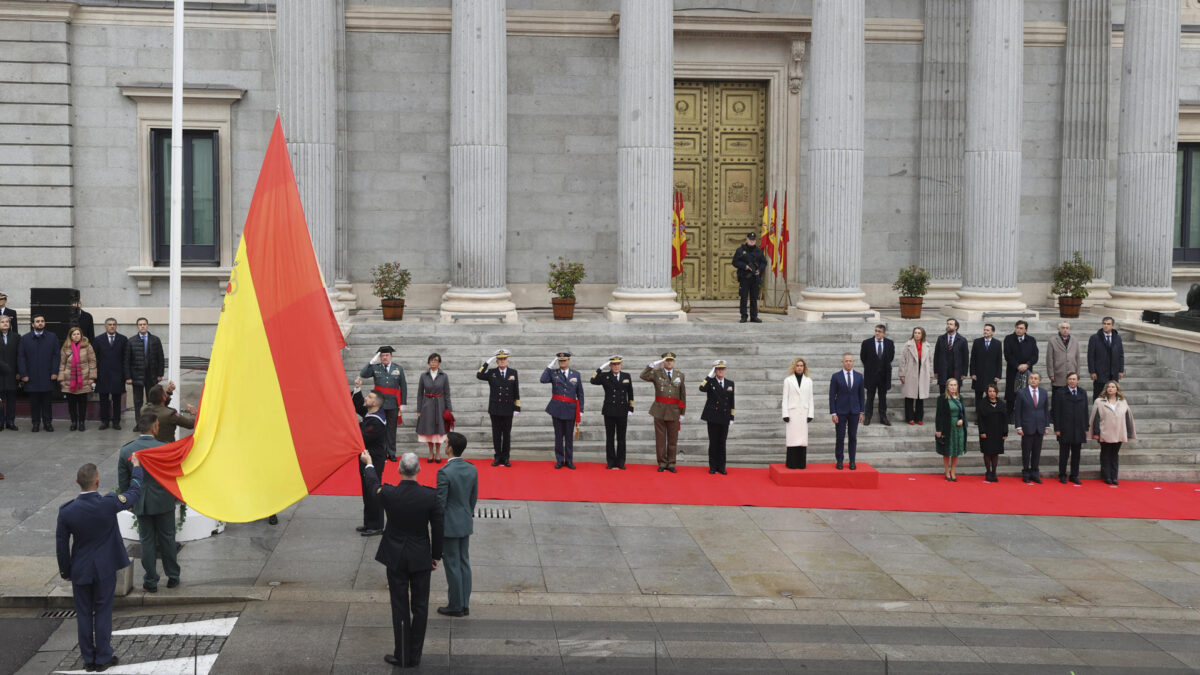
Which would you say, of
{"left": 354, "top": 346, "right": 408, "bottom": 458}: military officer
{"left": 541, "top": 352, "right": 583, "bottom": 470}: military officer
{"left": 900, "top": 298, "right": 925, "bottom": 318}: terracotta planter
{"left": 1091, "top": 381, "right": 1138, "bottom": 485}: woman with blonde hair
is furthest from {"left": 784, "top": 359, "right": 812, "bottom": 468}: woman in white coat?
{"left": 900, "top": 298, "right": 925, "bottom": 318}: terracotta planter

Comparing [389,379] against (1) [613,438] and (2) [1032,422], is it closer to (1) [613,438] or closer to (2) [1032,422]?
(1) [613,438]

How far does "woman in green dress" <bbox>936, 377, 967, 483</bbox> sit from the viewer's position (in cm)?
2055

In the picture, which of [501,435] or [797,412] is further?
[501,435]

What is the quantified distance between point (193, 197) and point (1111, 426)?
1955 centimetres

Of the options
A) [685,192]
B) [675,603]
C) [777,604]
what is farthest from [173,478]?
[685,192]

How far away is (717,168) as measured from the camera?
30844mm

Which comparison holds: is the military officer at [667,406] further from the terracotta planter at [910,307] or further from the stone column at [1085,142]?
the stone column at [1085,142]

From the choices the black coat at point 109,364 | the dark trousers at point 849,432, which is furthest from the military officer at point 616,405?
the black coat at point 109,364

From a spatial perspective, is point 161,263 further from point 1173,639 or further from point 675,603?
point 1173,639

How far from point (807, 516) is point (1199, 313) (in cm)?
1181

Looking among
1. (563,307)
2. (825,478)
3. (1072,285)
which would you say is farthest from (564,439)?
(1072,285)

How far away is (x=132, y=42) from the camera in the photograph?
1098 inches

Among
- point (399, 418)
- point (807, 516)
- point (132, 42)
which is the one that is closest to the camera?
point (807, 516)

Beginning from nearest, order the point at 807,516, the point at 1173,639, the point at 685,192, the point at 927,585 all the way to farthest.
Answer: the point at 1173,639 < the point at 927,585 < the point at 807,516 < the point at 685,192
